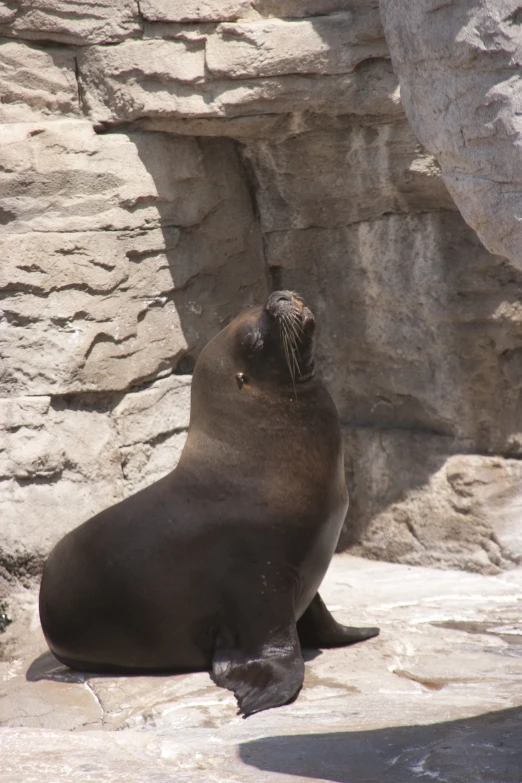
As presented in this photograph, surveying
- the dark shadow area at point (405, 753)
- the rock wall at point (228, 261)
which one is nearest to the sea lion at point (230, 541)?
the rock wall at point (228, 261)

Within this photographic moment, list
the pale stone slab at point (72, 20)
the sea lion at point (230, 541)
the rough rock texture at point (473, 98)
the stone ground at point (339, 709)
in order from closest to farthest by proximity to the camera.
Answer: the rough rock texture at point (473, 98) < the stone ground at point (339, 709) < the sea lion at point (230, 541) < the pale stone slab at point (72, 20)

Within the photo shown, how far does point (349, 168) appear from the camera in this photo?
5.60 m

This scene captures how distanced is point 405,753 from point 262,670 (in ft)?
3.94

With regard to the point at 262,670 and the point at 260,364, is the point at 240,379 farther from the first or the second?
the point at 262,670

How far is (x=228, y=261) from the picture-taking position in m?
5.84

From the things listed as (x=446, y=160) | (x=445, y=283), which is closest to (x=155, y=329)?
(x=445, y=283)

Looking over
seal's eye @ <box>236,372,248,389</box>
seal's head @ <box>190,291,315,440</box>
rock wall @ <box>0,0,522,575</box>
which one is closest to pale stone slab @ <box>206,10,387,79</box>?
rock wall @ <box>0,0,522,575</box>

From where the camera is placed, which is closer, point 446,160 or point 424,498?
point 446,160

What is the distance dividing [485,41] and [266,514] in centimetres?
220

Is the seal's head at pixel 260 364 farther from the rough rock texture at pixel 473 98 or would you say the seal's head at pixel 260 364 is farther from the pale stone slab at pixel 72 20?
the pale stone slab at pixel 72 20

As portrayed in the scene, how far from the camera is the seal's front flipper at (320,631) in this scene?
438 centimetres

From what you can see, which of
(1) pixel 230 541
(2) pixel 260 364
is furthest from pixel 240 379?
(1) pixel 230 541

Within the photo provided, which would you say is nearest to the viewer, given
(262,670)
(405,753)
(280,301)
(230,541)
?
(405,753)

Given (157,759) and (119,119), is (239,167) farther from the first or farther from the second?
(157,759)
